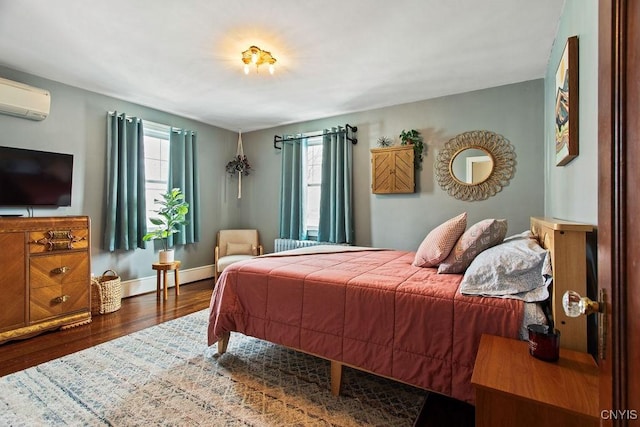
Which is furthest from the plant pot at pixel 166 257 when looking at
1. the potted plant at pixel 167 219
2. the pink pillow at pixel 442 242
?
the pink pillow at pixel 442 242

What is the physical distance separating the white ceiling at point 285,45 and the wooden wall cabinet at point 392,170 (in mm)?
625

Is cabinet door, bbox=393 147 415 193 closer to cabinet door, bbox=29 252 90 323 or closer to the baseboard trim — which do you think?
the baseboard trim

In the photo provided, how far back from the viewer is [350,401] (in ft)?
5.83

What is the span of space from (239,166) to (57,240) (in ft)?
8.84

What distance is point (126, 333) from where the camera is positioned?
273cm

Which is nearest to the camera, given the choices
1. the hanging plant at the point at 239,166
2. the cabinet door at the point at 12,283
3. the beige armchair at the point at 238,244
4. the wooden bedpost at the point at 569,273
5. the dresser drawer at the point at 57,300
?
the wooden bedpost at the point at 569,273

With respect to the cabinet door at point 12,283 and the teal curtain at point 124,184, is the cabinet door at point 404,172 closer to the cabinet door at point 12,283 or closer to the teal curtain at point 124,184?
the teal curtain at point 124,184

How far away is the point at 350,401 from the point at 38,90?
387cm

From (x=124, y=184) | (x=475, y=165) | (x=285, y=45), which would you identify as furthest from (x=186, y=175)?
(x=475, y=165)

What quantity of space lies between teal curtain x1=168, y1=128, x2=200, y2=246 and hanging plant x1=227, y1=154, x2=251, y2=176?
0.66 metres

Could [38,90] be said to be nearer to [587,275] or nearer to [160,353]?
[160,353]

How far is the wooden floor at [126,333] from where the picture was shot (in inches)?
66.1

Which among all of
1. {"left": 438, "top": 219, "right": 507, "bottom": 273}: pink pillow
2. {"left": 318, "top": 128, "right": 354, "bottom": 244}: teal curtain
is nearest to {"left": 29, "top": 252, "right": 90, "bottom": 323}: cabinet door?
{"left": 318, "top": 128, "right": 354, "bottom": 244}: teal curtain

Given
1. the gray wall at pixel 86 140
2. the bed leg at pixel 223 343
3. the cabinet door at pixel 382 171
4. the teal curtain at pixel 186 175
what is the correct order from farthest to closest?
the teal curtain at pixel 186 175, the cabinet door at pixel 382 171, the gray wall at pixel 86 140, the bed leg at pixel 223 343
